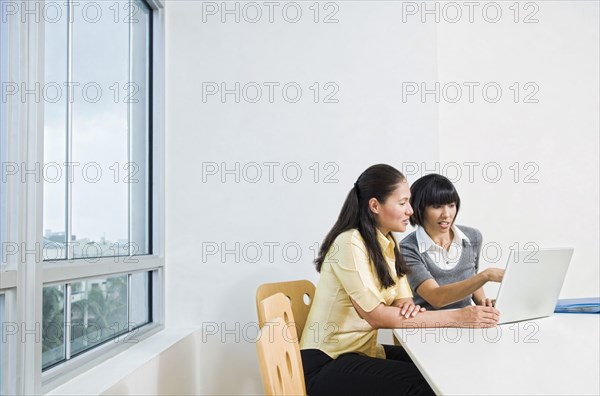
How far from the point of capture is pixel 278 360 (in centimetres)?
113

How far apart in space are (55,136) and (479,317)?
1.32 m

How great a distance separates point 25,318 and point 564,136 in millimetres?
2614

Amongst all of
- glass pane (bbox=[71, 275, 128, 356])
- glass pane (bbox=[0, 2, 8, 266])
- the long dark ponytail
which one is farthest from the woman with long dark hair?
glass pane (bbox=[0, 2, 8, 266])

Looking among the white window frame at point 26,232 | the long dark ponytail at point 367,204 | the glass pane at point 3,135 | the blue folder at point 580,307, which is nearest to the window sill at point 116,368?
the white window frame at point 26,232

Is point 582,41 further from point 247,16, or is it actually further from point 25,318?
point 25,318

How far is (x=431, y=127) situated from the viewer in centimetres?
284

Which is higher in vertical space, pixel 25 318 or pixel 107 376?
pixel 25 318

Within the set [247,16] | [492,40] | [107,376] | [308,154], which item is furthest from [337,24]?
[107,376]

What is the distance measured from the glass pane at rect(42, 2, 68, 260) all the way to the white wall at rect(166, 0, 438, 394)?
1.03m

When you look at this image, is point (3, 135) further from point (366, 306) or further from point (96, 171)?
point (366, 306)

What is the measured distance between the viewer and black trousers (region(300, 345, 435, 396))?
5.57 ft

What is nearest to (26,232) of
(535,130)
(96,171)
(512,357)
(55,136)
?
(55,136)

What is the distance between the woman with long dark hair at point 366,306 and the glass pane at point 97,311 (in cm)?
69

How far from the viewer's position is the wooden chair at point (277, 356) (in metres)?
1.00
